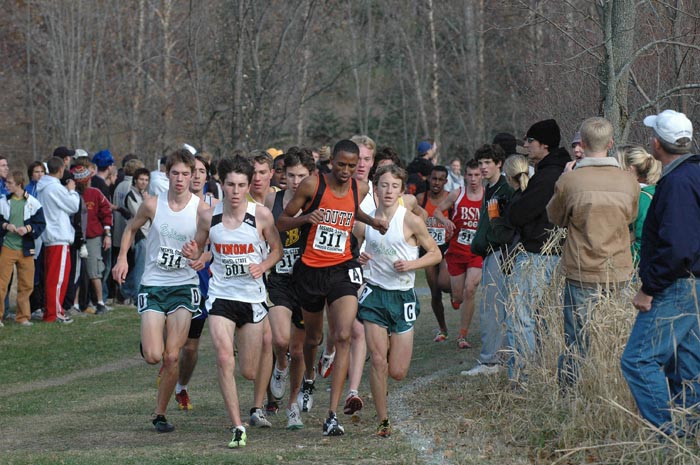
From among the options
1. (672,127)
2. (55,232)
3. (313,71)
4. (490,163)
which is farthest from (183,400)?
(313,71)

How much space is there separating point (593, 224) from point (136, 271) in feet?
36.2

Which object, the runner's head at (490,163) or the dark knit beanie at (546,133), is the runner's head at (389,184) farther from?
the runner's head at (490,163)

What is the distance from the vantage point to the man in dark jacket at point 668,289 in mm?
6645

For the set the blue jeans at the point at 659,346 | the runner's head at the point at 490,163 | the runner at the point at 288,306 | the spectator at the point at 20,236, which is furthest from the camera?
the spectator at the point at 20,236

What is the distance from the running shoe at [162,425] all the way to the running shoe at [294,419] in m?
0.95

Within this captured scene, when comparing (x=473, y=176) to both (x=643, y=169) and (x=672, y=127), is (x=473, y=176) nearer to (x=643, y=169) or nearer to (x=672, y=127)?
(x=643, y=169)

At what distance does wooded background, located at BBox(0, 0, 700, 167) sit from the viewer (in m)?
13.0

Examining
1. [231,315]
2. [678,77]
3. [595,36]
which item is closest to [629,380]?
[231,315]

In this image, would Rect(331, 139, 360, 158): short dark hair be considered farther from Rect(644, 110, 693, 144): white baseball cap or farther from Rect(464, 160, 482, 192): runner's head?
Rect(464, 160, 482, 192): runner's head

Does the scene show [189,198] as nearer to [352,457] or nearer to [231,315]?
[231,315]

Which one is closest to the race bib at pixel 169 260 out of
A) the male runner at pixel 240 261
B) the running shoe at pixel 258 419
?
the male runner at pixel 240 261

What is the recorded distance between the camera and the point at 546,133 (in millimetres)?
9453

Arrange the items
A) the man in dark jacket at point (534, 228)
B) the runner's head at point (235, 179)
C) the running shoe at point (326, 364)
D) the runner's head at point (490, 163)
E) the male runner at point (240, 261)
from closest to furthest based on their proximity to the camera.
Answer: the male runner at point (240, 261), the runner's head at point (235, 179), the man in dark jacket at point (534, 228), the running shoe at point (326, 364), the runner's head at point (490, 163)

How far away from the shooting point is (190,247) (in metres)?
8.79
